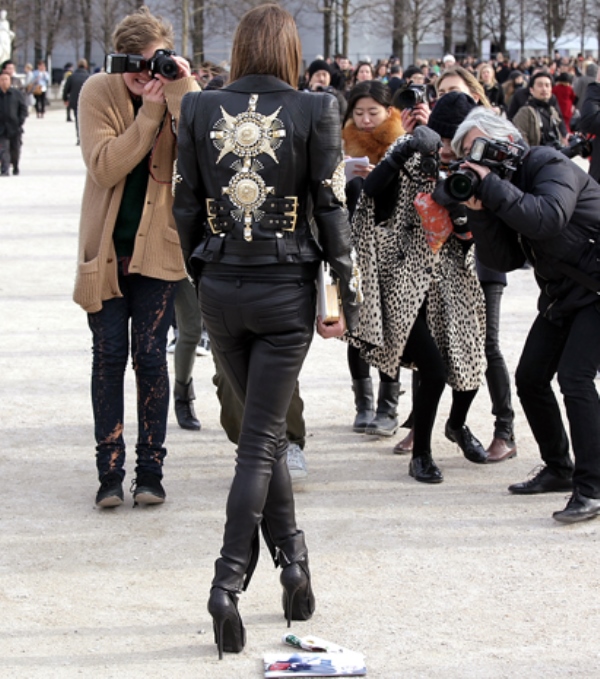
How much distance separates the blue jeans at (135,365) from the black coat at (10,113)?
54.2 feet

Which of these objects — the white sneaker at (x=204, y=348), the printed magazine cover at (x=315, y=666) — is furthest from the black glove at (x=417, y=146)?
the white sneaker at (x=204, y=348)

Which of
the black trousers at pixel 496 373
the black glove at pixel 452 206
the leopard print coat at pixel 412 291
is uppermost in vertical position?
the black glove at pixel 452 206

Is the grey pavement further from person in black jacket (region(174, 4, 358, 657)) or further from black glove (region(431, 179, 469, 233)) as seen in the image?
black glove (region(431, 179, 469, 233))

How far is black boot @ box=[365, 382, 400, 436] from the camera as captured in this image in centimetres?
670

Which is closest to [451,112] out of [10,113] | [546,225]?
[546,225]

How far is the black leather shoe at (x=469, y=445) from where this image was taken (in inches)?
244

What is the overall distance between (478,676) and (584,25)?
5943 cm

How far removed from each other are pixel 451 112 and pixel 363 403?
174cm

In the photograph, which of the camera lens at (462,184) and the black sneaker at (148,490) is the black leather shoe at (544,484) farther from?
the black sneaker at (148,490)

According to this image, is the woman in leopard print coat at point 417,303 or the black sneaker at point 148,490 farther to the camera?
the woman in leopard print coat at point 417,303

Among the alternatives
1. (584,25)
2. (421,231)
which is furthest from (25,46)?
(421,231)

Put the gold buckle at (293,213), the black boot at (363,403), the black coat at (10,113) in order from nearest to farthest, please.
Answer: the gold buckle at (293,213) → the black boot at (363,403) → the black coat at (10,113)

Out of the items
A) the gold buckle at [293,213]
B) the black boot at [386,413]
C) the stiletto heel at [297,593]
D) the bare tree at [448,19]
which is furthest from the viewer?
the bare tree at [448,19]

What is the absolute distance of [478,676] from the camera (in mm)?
3883
